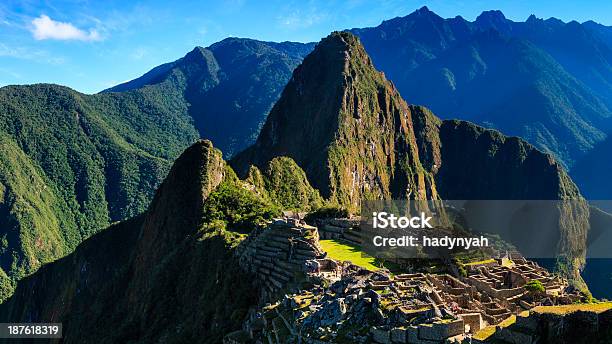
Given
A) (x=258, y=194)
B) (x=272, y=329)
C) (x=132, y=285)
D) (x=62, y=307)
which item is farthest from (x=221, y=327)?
(x=62, y=307)

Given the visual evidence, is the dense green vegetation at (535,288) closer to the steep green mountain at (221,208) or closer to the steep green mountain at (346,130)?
the steep green mountain at (221,208)

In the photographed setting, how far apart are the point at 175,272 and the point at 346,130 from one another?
92.8m

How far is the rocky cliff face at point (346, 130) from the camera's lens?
143625 millimetres

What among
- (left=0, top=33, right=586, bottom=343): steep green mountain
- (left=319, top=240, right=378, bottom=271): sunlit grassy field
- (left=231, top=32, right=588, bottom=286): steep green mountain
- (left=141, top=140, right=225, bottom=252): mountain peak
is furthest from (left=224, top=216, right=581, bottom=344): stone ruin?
(left=231, top=32, right=588, bottom=286): steep green mountain

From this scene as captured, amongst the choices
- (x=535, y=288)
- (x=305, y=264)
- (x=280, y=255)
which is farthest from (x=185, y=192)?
(x=535, y=288)

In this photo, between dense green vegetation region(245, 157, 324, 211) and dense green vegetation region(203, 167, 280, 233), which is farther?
dense green vegetation region(245, 157, 324, 211)

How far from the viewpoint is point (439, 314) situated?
1616 centimetres

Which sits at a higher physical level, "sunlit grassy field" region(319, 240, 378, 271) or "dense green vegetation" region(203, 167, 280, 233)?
"dense green vegetation" region(203, 167, 280, 233)

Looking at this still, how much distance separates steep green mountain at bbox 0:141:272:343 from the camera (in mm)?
42781

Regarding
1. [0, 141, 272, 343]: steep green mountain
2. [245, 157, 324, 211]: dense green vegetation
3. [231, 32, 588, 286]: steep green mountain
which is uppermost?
[231, 32, 588, 286]: steep green mountain

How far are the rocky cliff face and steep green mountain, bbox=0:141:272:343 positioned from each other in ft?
144

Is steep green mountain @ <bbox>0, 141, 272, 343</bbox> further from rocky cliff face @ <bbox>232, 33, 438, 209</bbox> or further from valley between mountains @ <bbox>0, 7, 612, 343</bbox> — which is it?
rocky cliff face @ <bbox>232, 33, 438, 209</bbox>

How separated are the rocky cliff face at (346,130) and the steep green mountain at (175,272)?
43.9 meters

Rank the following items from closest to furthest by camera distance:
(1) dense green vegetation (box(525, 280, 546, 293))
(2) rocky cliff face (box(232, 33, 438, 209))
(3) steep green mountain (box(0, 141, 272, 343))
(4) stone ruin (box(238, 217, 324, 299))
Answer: (4) stone ruin (box(238, 217, 324, 299)), (1) dense green vegetation (box(525, 280, 546, 293)), (3) steep green mountain (box(0, 141, 272, 343)), (2) rocky cliff face (box(232, 33, 438, 209))
